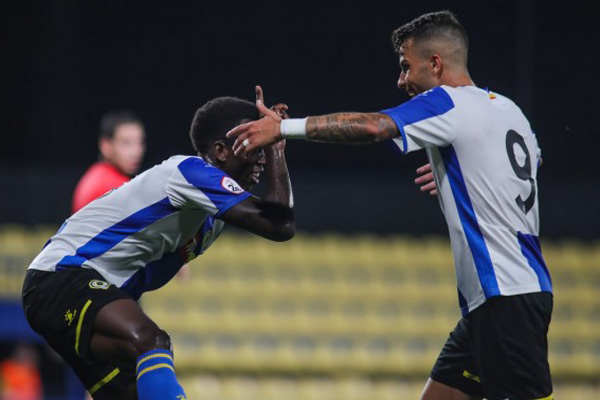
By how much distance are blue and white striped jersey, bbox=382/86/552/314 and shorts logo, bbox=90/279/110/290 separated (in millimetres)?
1198

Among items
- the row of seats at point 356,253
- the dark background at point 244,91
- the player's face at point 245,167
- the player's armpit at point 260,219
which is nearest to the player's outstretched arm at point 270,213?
the player's armpit at point 260,219

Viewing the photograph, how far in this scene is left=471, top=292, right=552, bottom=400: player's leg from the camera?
3227mm

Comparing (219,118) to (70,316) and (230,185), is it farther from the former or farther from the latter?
(70,316)

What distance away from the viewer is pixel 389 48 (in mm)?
9039

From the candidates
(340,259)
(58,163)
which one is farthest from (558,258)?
(58,163)

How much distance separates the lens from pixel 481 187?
10.9 feet

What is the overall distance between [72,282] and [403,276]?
641cm

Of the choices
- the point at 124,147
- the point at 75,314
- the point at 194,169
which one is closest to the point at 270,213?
the point at 194,169

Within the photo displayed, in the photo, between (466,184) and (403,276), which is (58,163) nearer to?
(403,276)

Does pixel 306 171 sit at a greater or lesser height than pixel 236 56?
lesser

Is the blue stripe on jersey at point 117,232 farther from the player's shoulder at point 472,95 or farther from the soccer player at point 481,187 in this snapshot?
the player's shoulder at point 472,95

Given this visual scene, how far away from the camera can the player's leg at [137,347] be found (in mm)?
3266

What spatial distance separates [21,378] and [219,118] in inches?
234

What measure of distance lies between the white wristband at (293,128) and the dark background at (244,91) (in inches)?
221
